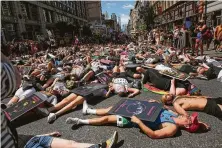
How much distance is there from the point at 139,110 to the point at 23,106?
2.46 meters

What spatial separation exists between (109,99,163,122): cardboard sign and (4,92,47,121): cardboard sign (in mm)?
1675

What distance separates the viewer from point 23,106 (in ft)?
14.8

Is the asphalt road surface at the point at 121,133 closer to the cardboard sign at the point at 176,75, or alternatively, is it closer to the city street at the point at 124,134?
the city street at the point at 124,134

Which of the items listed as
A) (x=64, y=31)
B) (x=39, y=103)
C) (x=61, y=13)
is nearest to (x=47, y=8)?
(x=64, y=31)

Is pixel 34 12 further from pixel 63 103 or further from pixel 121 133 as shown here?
pixel 121 133

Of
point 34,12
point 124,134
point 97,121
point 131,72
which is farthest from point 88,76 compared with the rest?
point 34,12

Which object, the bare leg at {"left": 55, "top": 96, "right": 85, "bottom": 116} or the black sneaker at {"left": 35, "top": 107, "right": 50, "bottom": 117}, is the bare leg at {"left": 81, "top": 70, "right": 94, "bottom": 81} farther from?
the black sneaker at {"left": 35, "top": 107, "right": 50, "bottom": 117}

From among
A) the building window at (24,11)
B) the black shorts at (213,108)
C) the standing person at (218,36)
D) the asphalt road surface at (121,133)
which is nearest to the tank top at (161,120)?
the asphalt road surface at (121,133)

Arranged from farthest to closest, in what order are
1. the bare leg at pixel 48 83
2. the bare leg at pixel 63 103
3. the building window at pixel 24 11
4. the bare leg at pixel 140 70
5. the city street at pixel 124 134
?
the building window at pixel 24 11 < the bare leg at pixel 140 70 < the bare leg at pixel 48 83 < the bare leg at pixel 63 103 < the city street at pixel 124 134

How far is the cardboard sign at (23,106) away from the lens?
429 cm

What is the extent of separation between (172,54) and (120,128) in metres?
6.69

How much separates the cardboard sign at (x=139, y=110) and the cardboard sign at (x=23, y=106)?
168 centimetres

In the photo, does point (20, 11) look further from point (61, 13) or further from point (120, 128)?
point (120, 128)

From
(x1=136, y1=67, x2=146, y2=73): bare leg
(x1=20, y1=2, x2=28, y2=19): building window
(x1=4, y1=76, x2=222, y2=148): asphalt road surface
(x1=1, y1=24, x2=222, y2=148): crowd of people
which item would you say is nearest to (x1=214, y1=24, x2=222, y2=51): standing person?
(x1=1, y1=24, x2=222, y2=148): crowd of people
